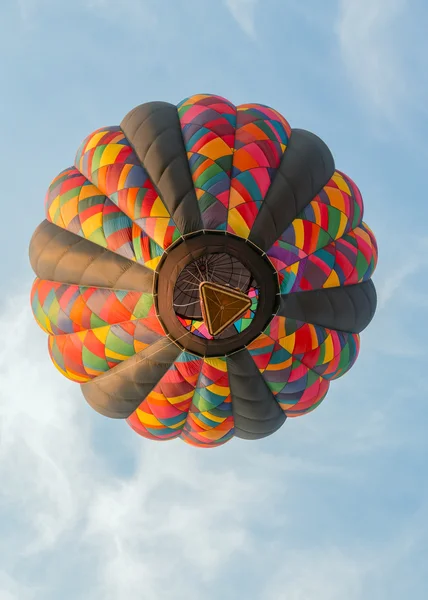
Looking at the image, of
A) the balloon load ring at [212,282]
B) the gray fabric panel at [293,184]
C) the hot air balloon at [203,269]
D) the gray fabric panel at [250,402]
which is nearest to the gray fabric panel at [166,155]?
the hot air balloon at [203,269]

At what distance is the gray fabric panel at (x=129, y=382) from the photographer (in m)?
11.2

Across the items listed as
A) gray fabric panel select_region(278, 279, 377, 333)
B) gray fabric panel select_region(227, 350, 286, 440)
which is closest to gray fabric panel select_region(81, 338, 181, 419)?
gray fabric panel select_region(227, 350, 286, 440)

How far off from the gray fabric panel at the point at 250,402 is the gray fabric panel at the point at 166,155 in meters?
2.62

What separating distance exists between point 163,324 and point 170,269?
990mm

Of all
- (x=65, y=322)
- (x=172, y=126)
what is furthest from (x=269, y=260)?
(x=65, y=322)

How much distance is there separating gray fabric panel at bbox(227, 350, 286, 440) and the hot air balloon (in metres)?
0.03

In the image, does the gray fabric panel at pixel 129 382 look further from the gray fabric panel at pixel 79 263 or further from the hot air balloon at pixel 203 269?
the gray fabric panel at pixel 79 263

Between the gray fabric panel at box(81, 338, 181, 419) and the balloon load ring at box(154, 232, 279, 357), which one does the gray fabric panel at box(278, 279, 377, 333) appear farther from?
the gray fabric panel at box(81, 338, 181, 419)

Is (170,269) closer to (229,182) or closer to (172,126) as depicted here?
(229,182)

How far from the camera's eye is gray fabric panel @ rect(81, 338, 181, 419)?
11.2 m

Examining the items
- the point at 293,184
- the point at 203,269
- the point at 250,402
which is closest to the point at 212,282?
the point at 203,269

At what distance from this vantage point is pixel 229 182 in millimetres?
10844

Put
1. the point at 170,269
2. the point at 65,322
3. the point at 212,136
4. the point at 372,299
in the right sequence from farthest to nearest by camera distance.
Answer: the point at 372,299
the point at 65,322
the point at 212,136
the point at 170,269

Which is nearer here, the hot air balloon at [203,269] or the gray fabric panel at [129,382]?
the hot air balloon at [203,269]
